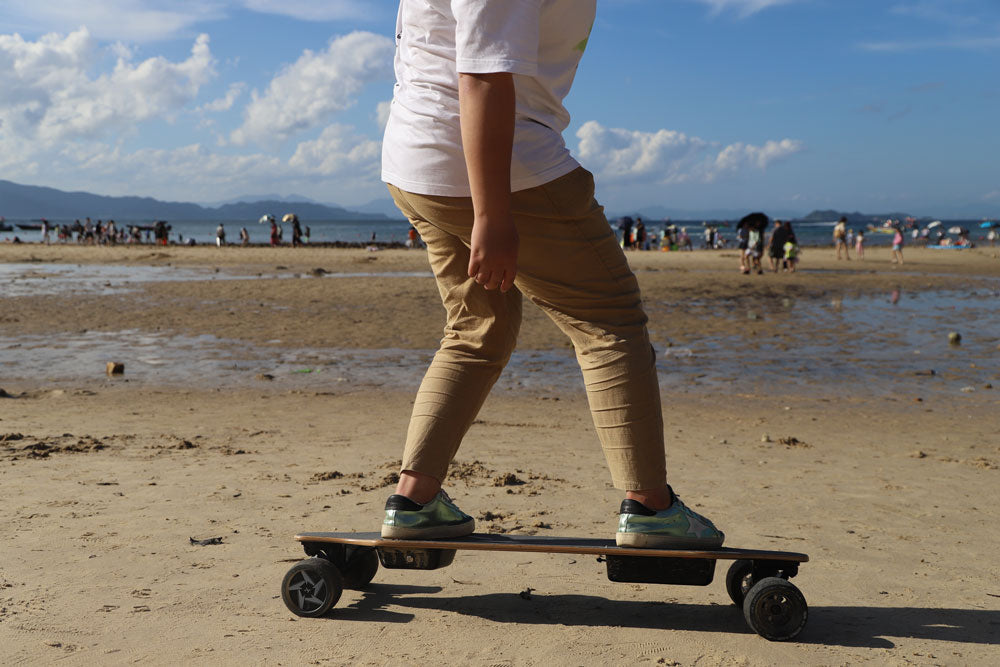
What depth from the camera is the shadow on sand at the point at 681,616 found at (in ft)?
7.62

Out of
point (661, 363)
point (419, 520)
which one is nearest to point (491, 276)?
point (419, 520)

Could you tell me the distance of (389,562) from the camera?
2410mm

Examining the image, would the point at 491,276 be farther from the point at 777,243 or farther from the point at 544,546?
the point at 777,243

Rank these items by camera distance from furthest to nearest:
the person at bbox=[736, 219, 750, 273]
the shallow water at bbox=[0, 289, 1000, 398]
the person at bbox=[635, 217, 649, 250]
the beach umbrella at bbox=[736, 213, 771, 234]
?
the person at bbox=[635, 217, 649, 250] < the beach umbrella at bbox=[736, 213, 771, 234] < the person at bbox=[736, 219, 750, 273] < the shallow water at bbox=[0, 289, 1000, 398]

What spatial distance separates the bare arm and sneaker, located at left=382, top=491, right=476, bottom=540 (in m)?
0.70

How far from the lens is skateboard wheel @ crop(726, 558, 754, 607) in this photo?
2479 mm

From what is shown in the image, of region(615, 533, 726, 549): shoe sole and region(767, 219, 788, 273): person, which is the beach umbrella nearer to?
region(767, 219, 788, 273): person

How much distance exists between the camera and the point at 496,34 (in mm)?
1983

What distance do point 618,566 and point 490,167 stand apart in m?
1.15

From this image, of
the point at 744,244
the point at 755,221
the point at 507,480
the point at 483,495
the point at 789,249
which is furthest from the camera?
the point at 755,221

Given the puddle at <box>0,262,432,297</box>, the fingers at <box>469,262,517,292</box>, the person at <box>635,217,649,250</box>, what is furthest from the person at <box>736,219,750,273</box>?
the fingers at <box>469,262,517,292</box>

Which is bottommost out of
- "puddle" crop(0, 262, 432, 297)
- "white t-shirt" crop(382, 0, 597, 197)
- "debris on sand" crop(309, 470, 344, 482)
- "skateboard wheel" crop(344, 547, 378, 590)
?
"debris on sand" crop(309, 470, 344, 482)

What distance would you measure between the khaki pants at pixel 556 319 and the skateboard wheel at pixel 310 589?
1.29 feet

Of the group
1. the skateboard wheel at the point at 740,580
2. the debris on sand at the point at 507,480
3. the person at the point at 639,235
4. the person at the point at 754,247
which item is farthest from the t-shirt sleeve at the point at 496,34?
the person at the point at 639,235
